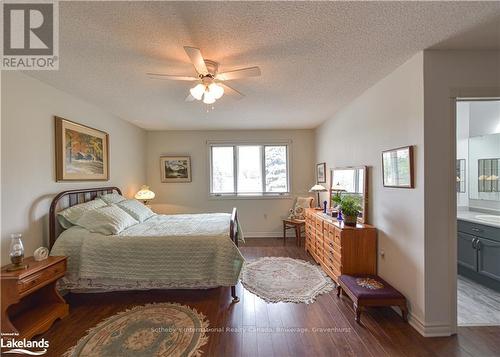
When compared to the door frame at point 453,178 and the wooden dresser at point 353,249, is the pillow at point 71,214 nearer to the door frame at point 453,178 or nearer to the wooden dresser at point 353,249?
the wooden dresser at point 353,249

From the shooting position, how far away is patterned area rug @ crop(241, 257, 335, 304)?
104 inches

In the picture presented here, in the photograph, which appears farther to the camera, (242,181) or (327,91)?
(242,181)

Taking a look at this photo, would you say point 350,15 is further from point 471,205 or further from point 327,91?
point 471,205

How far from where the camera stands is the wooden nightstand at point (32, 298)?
1781 mm

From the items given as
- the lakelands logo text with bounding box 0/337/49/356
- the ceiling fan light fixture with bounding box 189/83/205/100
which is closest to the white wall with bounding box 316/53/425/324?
the ceiling fan light fixture with bounding box 189/83/205/100

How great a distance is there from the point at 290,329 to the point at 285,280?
3.10 ft

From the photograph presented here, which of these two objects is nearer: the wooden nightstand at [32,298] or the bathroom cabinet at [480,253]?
the wooden nightstand at [32,298]

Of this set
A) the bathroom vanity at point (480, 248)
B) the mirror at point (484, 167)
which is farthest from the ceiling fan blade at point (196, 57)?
the mirror at point (484, 167)

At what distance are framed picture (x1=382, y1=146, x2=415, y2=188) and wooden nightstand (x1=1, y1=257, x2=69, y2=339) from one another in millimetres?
3638

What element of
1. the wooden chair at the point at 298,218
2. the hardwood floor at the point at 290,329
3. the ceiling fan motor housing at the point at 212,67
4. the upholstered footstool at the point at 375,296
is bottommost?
the hardwood floor at the point at 290,329

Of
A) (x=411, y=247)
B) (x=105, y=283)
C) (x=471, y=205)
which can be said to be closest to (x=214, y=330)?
(x=105, y=283)

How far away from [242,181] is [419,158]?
3.79 m

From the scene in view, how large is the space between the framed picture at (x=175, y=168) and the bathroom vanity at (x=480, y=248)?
16.5 ft

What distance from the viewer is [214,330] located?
2.07 metres
